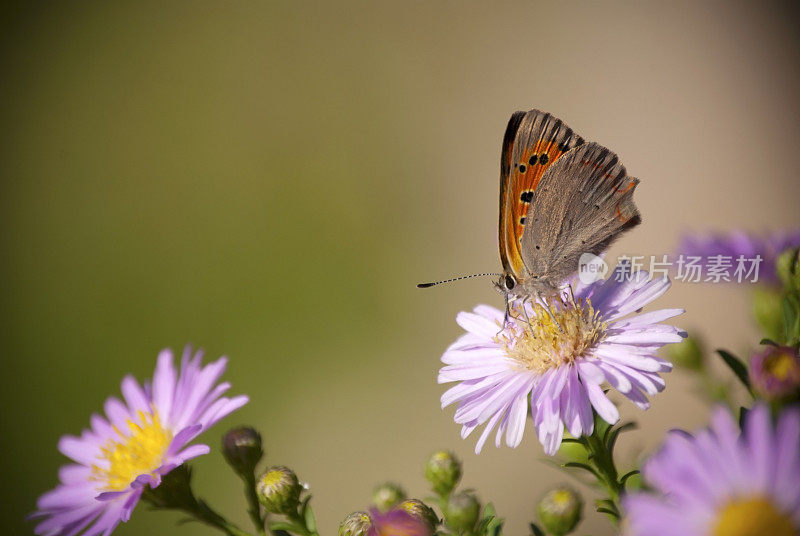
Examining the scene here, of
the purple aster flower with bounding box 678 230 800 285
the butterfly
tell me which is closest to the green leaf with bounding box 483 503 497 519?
the butterfly

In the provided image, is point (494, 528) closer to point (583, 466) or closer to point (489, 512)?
point (489, 512)

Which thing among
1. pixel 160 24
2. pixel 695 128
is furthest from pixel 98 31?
pixel 695 128

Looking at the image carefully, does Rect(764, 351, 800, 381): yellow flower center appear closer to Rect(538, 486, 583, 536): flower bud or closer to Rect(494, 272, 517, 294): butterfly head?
Rect(538, 486, 583, 536): flower bud

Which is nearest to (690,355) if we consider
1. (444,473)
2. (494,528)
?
(444,473)

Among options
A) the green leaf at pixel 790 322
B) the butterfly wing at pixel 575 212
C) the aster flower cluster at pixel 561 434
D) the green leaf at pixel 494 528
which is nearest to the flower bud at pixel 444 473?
the aster flower cluster at pixel 561 434

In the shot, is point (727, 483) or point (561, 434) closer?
point (727, 483)

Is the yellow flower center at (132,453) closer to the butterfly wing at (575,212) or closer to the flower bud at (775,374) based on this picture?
the butterfly wing at (575,212)
